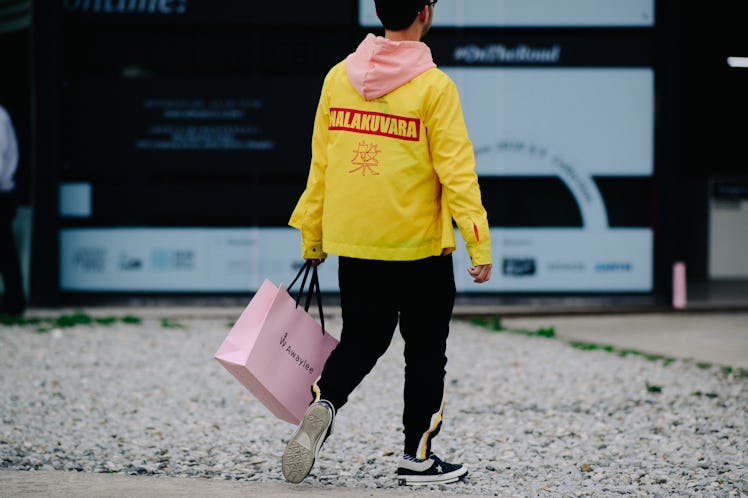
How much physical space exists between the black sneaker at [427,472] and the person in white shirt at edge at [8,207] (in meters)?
5.78

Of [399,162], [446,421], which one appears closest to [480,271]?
[399,162]

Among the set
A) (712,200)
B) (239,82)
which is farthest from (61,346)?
(712,200)

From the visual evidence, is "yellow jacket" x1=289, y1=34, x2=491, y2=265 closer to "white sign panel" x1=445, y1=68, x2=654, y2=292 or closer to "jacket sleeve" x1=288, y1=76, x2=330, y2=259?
"jacket sleeve" x1=288, y1=76, x2=330, y2=259

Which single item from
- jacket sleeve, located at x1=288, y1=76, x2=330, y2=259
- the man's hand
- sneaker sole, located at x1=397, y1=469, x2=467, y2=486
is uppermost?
jacket sleeve, located at x1=288, y1=76, x2=330, y2=259

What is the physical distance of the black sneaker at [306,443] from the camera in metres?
3.69

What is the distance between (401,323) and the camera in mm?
3896

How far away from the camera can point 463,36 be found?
32.3 feet

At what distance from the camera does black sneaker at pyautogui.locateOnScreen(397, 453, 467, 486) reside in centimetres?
396

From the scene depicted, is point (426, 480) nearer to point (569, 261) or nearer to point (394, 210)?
point (394, 210)

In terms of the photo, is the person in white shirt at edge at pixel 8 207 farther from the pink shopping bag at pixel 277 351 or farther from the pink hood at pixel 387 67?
the pink hood at pixel 387 67

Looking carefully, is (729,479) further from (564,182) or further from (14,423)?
(564,182)

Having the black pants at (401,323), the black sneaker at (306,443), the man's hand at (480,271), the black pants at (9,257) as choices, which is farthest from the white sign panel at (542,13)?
the black sneaker at (306,443)

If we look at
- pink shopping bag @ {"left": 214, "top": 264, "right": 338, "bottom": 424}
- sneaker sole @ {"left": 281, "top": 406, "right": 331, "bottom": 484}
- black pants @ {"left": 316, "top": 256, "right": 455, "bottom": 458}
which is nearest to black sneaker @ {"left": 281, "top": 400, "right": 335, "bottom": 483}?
sneaker sole @ {"left": 281, "top": 406, "right": 331, "bottom": 484}

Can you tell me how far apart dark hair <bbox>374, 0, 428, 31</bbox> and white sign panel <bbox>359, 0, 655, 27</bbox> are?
20.1 ft
